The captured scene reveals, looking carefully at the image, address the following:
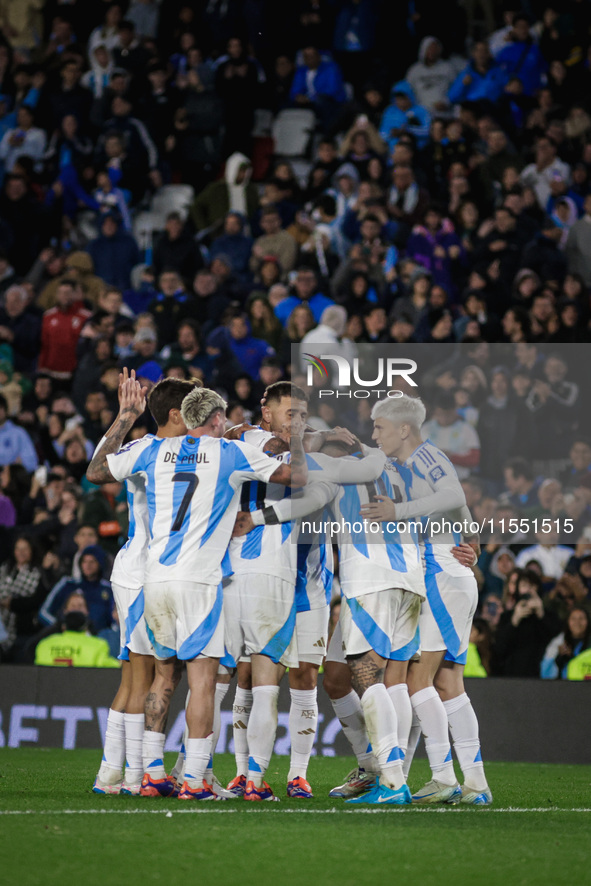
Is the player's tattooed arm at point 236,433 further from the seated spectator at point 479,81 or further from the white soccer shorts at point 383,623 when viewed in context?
the seated spectator at point 479,81

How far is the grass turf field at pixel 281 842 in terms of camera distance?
A: 5.39 m

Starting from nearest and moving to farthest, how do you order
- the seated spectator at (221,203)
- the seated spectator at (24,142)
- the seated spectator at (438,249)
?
Result: the seated spectator at (438,249)
the seated spectator at (221,203)
the seated spectator at (24,142)

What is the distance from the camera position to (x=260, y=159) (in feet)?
65.9

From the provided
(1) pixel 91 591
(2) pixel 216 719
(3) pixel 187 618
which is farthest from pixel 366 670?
(1) pixel 91 591

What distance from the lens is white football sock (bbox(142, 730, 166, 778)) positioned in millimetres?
7664

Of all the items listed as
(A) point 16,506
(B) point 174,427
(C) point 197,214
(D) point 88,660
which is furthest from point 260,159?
(B) point 174,427

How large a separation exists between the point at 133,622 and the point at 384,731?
65.6 inches

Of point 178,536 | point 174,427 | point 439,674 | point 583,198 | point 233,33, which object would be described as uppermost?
point 233,33

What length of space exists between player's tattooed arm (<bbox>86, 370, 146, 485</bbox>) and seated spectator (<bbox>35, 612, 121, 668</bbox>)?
17.6ft

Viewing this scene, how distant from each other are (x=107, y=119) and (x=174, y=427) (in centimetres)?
1278

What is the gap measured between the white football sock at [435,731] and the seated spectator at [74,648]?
219 inches

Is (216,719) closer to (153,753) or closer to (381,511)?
(153,753)

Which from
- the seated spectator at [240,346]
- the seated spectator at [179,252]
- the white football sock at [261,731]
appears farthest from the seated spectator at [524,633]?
the seated spectator at [179,252]

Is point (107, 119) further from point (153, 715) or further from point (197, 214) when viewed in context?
point (153, 715)
